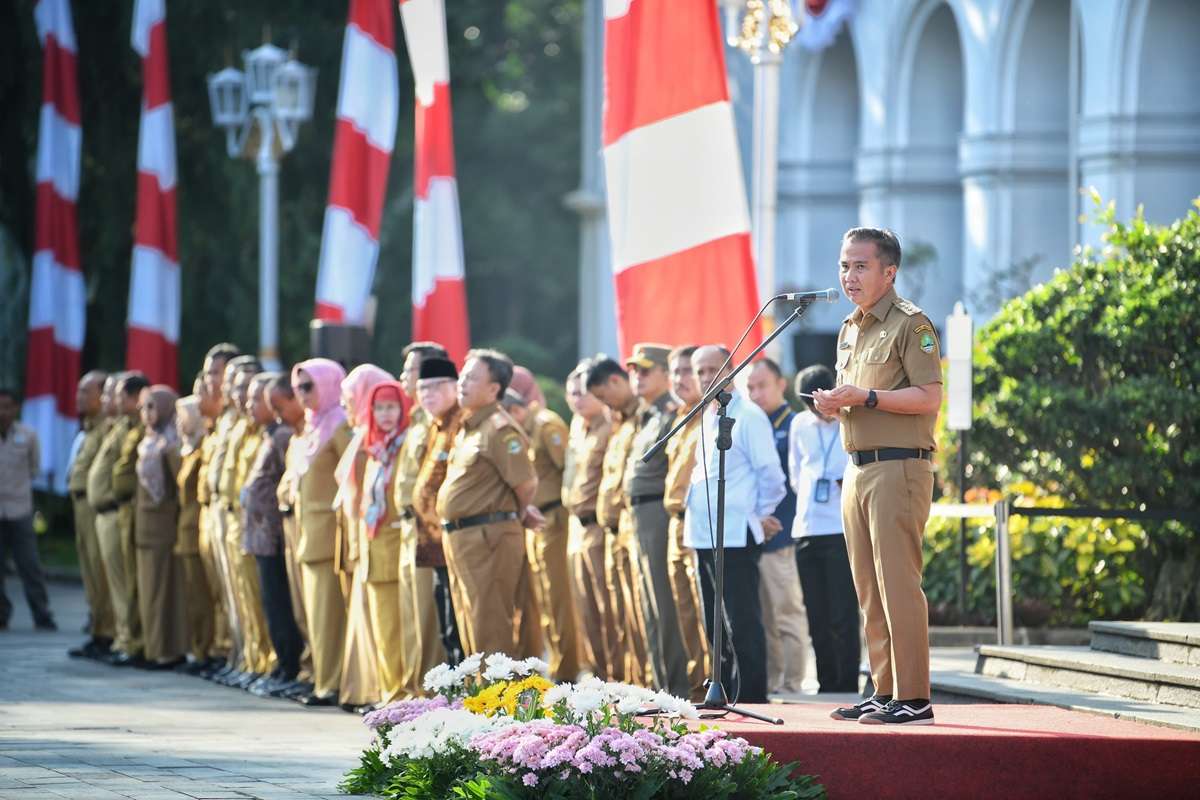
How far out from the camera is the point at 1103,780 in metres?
7.71

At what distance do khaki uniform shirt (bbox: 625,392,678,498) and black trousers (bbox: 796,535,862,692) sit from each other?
0.83 m

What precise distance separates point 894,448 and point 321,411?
5724 mm

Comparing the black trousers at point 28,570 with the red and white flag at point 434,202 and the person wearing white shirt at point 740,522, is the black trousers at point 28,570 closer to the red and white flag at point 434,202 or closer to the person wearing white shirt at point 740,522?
the red and white flag at point 434,202

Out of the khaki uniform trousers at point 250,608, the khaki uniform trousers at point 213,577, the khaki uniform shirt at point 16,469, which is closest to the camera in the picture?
the khaki uniform trousers at point 250,608

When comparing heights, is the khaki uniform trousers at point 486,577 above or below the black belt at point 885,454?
below

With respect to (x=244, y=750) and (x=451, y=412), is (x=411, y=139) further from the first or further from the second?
(x=244, y=750)

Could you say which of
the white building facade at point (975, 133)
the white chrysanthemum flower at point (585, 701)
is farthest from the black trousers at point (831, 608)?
the white building facade at point (975, 133)

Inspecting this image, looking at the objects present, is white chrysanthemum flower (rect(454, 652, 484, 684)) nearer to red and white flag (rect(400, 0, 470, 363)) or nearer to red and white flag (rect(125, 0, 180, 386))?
red and white flag (rect(400, 0, 470, 363))

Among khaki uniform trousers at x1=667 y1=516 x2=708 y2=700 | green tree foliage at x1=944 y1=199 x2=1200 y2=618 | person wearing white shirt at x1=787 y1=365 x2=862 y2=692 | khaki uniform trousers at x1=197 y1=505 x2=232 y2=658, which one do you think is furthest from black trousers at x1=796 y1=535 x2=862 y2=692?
khaki uniform trousers at x1=197 y1=505 x2=232 y2=658

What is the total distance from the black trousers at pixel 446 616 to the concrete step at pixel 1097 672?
274 cm

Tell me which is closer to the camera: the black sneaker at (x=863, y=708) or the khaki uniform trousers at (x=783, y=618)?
the black sneaker at (x=863, y=708)

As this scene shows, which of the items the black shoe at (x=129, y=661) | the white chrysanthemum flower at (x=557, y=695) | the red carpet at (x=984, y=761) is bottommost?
the black shoe at (x=129, y=661)

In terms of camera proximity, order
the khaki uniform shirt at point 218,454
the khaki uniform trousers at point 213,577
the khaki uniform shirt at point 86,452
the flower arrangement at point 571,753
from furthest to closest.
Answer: the khaki uniform shirt at point 86,452 < the khaki uniform trousers at point 213,577 < the khaki uniform shirt at point 218,454 < the flower arrangement at point 571,753

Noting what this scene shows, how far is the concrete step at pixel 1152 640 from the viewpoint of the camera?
963 centimetres
